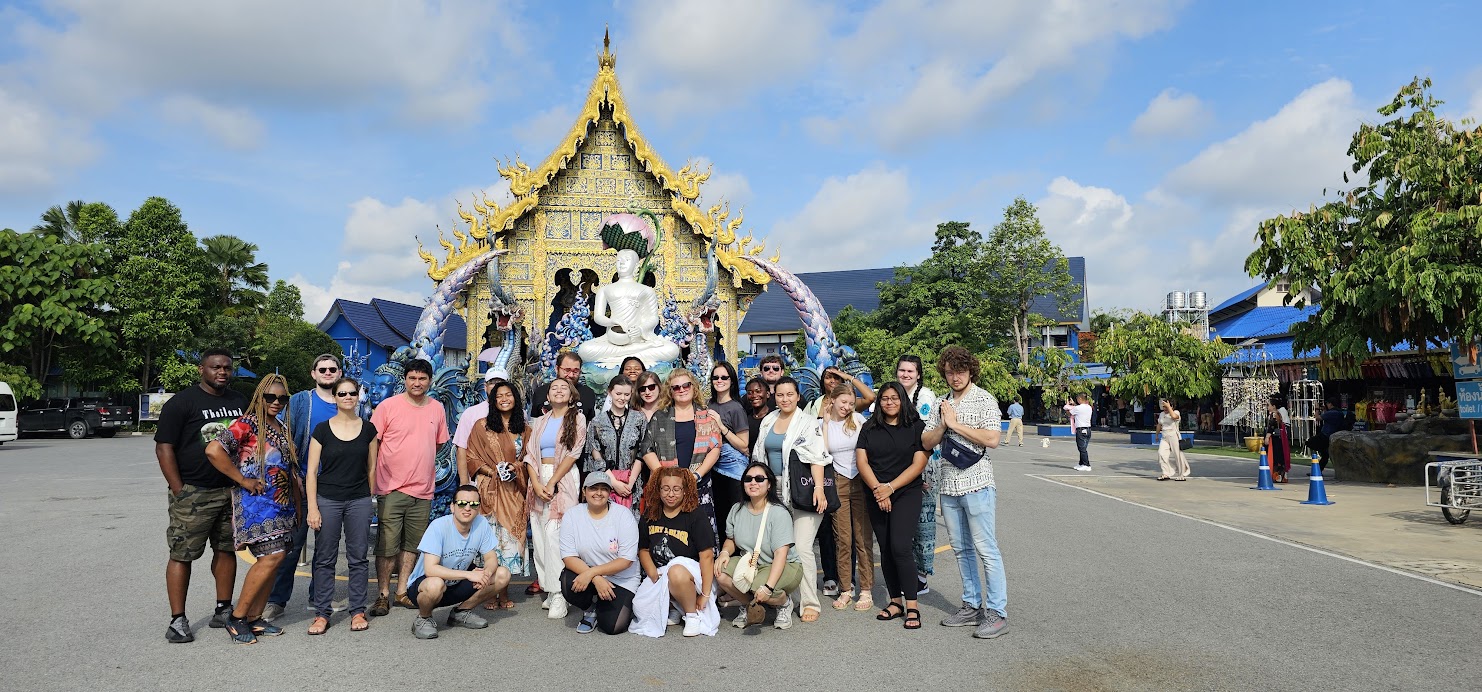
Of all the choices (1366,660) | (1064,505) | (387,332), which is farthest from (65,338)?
(1366,660)

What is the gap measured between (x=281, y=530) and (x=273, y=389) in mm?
844

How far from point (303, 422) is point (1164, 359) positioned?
74.7ft

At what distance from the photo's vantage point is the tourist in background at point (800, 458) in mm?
5879

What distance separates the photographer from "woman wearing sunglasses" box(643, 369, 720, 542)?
243 inches

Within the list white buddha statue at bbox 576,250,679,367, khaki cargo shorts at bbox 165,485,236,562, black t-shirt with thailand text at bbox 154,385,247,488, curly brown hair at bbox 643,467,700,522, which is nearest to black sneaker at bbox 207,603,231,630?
khaki cargo shorts at bbox 165,485,236,562

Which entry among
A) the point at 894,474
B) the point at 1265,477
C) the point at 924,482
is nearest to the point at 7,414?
the point at 924,482

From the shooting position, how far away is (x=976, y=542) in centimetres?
552

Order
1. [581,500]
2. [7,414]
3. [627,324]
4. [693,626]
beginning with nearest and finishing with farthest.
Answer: [693,626] < [581,500] < [627,324] < [7,414]

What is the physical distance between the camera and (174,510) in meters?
5.19

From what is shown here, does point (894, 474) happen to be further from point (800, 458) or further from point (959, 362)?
point (959, 362)

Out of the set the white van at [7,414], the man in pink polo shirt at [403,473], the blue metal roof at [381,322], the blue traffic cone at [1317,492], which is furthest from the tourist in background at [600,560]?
the blue metal roof at [381,322]

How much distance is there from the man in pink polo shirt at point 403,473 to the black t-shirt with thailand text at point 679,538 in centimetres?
152

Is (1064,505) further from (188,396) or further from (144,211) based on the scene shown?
(144,211)

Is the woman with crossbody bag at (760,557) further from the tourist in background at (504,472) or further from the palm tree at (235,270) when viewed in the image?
the palm tree at (235,270)
